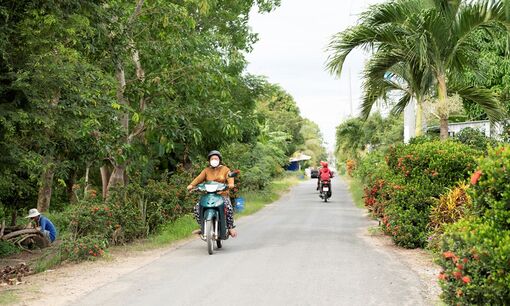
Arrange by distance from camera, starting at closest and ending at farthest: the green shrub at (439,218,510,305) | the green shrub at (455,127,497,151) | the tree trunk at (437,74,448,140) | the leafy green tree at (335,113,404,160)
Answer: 1. the green shrub at (439,218,510,305)
2. the tree trunk at (437,74,448,140)
3. the green shrub at (455,127,497,151)
4. the leafy green tree at (335,113,404,160)

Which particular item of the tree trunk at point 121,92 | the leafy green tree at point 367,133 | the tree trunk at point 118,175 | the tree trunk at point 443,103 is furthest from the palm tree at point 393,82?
the leafy green tree at point 367,133

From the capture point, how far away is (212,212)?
10391 mm

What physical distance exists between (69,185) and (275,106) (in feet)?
166

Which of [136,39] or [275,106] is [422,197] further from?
[275,106]

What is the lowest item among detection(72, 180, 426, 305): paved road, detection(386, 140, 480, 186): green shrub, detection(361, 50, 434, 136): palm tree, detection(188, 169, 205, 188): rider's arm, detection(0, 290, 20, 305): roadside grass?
detection(0, 290, 20, 305): roadside grass

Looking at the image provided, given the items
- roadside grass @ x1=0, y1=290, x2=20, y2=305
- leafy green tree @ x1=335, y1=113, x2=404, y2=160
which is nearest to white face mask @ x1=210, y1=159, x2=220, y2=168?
roadside grass @ x1=0, y1=290, x2=20, y2=305

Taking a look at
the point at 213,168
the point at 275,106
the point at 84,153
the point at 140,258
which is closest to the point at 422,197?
the point at 213,168

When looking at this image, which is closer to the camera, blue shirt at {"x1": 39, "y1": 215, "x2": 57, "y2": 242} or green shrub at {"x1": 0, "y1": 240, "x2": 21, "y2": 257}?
blue shirt at {"x1": 39, "y1": 215, "x2": 57, "y2": 242}

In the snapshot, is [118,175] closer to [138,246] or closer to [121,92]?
[121,92]

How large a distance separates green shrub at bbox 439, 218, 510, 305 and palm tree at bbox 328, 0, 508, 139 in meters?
7.03

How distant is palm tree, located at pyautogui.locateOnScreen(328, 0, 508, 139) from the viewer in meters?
11.6

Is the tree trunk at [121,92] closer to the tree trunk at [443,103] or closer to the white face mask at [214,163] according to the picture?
the white face mask at [214,163]

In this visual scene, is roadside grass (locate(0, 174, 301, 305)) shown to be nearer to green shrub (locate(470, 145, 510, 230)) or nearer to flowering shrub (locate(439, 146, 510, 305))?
flowering shrub (locate(439, 146, 510, 305))

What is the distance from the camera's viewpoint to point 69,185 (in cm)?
2538
